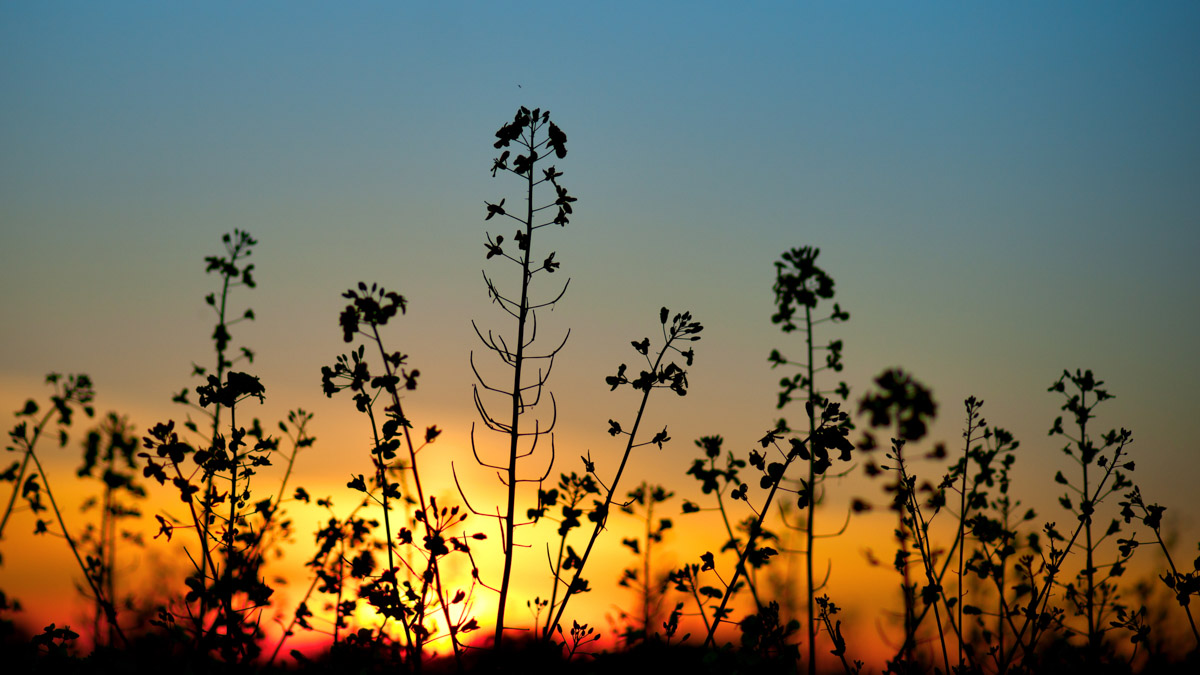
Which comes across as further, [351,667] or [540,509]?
[351,667]

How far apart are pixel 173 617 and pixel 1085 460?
7939 millimetres

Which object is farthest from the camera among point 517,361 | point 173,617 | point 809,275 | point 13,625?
point 809,275

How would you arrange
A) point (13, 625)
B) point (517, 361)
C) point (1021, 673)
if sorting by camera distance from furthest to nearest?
point (13, 625)
point (1021, 673)
point (517, 361)

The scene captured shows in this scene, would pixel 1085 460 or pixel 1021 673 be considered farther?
pixel 1085 460

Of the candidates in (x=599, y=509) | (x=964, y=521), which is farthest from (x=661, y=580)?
(x=599, y=509)

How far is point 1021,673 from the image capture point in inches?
255

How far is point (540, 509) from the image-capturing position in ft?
16.7

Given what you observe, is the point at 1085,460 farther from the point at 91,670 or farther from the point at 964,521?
the point at 91,670

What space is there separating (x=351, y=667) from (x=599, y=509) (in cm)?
242

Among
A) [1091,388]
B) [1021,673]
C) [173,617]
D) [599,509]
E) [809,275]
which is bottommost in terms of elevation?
[1021,673]

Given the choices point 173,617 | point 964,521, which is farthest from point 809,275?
point 173,617

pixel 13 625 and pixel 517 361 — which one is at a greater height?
pixel 517 361

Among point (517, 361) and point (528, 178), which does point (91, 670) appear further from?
point (528, 178)

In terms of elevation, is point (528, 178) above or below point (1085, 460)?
above
